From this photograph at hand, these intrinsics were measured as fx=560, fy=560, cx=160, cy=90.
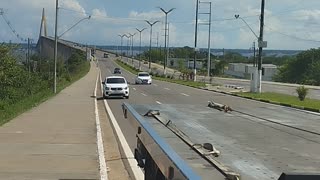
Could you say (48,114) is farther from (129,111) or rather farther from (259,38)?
(259,38)

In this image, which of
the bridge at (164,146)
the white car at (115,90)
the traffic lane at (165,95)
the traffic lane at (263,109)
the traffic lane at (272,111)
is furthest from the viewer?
the white car at (115,90)

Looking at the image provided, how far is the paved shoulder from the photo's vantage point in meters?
Result: 10.3

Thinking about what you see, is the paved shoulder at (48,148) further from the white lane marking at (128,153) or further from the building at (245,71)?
the building at (245,71)

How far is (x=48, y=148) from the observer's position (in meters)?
13.3

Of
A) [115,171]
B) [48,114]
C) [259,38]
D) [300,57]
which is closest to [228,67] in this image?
[300,57]

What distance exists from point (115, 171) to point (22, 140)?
4.39 metres

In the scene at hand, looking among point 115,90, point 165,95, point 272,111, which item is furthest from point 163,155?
A: point 165,95

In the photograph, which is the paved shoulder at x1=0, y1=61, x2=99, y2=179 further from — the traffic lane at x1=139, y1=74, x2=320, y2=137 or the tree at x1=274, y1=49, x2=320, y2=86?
the tree at x1=274, y1=49, x2=320, y2=86

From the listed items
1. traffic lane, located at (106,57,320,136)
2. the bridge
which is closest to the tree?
traffic lane, located at (106,57,320,136)

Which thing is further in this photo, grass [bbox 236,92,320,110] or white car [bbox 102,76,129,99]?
white car [bbox 102,76,129,99]

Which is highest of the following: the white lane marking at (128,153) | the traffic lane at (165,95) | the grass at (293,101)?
the white lane marking at (128,153)

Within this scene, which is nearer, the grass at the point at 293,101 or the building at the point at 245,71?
the grass at the point at 293,101

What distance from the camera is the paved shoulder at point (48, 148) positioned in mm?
10312

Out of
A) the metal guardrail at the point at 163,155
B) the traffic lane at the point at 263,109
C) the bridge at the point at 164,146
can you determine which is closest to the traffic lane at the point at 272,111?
the traffic lane at the point at 263,109
